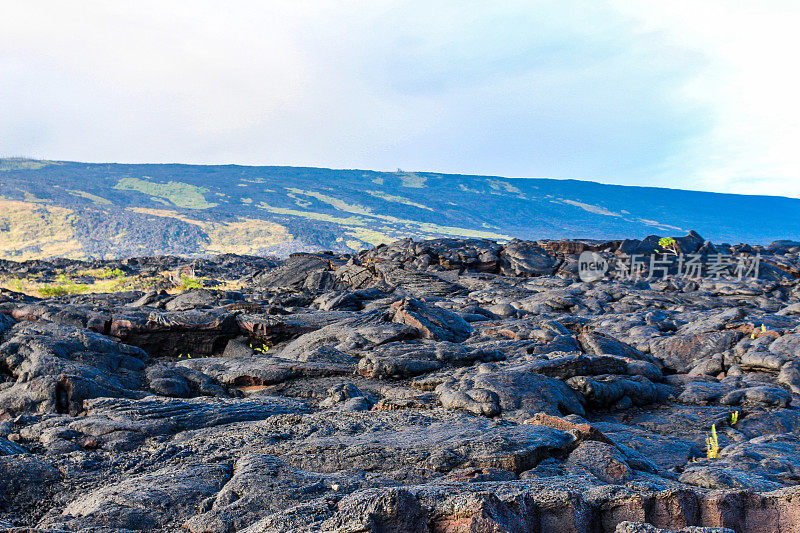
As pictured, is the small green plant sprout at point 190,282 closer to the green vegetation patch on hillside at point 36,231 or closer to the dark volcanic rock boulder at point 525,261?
the dark volcanic rock boulder at point 525,261

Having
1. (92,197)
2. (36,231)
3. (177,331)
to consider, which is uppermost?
(92,197)

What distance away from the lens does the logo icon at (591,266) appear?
166 feet

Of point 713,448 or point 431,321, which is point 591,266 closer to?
point 431,321

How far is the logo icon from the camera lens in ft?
166

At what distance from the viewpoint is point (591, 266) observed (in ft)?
174

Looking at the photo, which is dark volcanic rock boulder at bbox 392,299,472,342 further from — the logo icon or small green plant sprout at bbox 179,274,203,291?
the logo icon

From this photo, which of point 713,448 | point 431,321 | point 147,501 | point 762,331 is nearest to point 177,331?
point 431,321

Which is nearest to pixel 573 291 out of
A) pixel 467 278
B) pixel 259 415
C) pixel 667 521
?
pixel 467 278

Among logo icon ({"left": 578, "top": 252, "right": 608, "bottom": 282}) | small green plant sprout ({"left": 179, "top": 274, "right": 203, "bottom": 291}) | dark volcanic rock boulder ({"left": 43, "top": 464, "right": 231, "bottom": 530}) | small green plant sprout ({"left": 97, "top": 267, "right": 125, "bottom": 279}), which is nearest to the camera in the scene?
dark volcanic rock boulder ({"left": 43, "top": 464, "right": 231, "bottom": 530})

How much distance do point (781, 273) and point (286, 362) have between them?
165ft

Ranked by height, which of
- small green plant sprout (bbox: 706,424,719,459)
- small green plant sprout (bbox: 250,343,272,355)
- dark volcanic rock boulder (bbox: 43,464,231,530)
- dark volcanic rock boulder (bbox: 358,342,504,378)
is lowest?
small green plant sprout (bbox: 250,343,272,355)

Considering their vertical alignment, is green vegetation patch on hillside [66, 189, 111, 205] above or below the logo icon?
above

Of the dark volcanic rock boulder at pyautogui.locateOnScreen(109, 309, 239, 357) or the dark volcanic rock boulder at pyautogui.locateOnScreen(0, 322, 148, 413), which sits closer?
the dark volcanic rock boulder at pyautogui.locateOnScreen(0, 322, 148, 413)

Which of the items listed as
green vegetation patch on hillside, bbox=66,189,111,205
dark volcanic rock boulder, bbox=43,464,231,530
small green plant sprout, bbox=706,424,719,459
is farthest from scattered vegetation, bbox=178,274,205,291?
green vegetation patch on hillside, bbox=66,189,111,205
